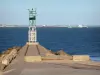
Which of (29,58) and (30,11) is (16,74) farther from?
(30,11)

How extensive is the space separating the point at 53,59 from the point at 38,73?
26.6 feet

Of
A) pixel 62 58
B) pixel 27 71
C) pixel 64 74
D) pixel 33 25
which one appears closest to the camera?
pixel 64 74

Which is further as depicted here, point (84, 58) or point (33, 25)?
point (33, 25)

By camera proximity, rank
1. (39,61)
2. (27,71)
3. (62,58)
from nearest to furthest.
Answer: (27,71), (39,61), (62,58)

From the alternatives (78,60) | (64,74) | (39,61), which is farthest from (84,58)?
(64,74)

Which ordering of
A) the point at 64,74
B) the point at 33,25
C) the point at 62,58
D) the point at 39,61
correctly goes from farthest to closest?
the point at 33,25 < the point at 62,58 < the point at 39,61 < the point at 64,74

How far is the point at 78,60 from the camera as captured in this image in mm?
26562

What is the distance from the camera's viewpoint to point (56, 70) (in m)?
20.2

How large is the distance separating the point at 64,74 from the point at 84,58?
8801mm

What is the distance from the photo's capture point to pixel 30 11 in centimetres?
4969

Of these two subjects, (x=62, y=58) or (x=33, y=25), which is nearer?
(x=62, y=58)

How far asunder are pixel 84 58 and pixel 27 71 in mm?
7936

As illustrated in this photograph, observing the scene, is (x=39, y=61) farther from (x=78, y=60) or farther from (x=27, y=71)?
(x=27, y=71)

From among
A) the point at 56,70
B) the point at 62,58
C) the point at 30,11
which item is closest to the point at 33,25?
the point at 30,11
